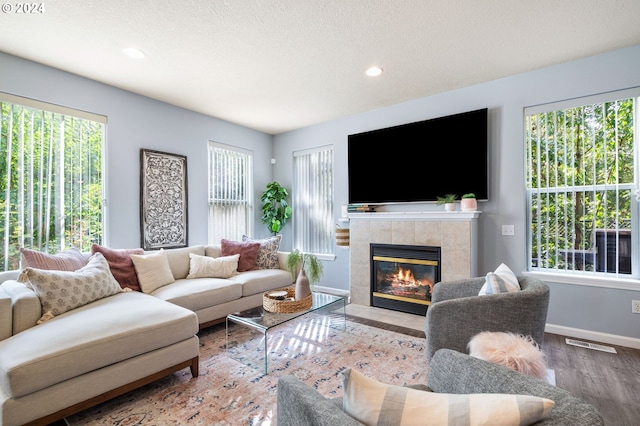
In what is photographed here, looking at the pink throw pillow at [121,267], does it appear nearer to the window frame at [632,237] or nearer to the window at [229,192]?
the window at [229,192]

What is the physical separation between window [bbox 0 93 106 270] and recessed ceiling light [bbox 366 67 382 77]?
9.65 ft

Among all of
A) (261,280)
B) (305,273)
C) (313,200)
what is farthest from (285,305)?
(313,200)

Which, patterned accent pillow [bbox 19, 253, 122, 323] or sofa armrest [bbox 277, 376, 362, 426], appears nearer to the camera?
sofa armrest [bbox 277, 376, 362, 426]

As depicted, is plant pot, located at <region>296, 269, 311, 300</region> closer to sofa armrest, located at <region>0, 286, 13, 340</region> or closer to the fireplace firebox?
the fireplace firebox

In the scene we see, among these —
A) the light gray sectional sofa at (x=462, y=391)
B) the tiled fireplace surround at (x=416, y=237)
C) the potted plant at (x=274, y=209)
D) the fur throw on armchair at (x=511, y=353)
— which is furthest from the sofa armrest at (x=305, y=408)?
the potted plant at (x=274, y=209)

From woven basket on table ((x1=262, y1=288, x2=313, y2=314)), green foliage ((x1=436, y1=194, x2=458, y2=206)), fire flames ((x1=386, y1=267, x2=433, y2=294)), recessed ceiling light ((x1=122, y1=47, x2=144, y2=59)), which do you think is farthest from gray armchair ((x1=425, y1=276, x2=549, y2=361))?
recessed ceiling light ((x1=122, y1=47, x2=144, y2=59))

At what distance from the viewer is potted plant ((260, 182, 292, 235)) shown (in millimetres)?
5055

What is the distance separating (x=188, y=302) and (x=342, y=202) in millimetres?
2567

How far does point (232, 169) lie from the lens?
487cm

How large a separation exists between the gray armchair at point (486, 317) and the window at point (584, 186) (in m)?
1.60

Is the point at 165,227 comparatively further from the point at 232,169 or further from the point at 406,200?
the point at 406,200

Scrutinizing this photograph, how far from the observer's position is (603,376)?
7.23 feet

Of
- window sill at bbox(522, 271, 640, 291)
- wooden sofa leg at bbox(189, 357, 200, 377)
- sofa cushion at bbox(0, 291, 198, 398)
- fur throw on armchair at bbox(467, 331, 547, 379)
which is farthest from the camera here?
window sill at bbox(522, 271, 640, 291)

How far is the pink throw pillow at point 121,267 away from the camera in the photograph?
288 cm
